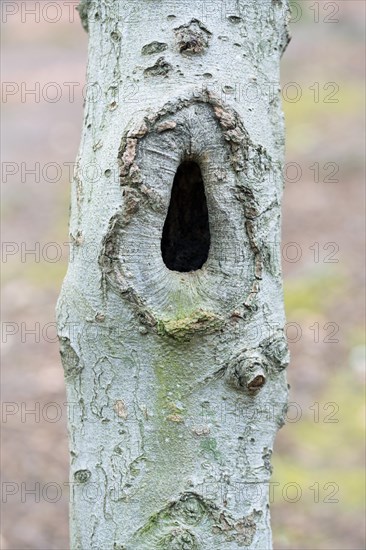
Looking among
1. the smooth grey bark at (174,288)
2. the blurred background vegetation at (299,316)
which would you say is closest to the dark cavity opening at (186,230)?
the smooth grey bark at (174,288)

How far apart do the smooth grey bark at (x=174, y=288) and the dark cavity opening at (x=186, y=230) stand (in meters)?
0.25

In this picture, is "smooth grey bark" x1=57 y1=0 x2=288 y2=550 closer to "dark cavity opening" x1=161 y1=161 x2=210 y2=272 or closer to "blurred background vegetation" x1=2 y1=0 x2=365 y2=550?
"dark cavity opening" x1=161 y1=161 x2=210 y2=272

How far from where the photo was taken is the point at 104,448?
1.64m

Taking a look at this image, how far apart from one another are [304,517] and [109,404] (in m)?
1.95

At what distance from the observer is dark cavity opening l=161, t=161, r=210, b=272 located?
6.04ft

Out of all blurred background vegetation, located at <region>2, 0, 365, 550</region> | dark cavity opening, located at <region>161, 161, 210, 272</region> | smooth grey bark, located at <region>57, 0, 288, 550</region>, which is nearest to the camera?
smooth grey bark, located at <region>57, 0, 288, 550</region>

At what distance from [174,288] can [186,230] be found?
342mm

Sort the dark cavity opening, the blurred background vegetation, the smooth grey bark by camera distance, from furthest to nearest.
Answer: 1. the blurred background vegetation
2. the dark cavity opening
3. the smooth grey bark

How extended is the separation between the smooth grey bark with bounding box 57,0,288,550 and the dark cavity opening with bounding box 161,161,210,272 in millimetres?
250

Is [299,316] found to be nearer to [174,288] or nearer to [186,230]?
[186,230]

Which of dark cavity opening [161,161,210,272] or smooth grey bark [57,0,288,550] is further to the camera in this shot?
dark cavity opening [161,161,210,272]

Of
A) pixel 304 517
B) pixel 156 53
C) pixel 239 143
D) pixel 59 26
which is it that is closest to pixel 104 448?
pixel 239 143

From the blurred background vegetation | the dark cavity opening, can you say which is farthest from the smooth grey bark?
the blurred background vegetation

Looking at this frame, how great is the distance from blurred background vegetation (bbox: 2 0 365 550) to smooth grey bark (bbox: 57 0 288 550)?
1.49 metres
